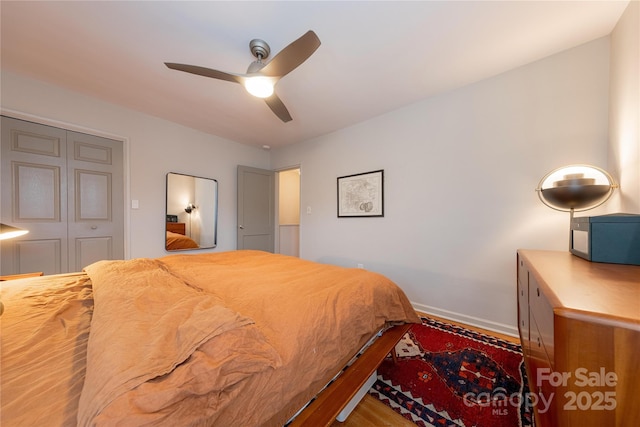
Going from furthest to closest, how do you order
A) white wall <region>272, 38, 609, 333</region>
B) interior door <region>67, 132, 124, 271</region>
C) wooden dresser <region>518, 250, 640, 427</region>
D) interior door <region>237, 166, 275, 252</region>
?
interior door <region>237, 166, 275, 252</region>
interior door <region>67, 132, 124, 271</region>
white wall <region>272, 38, 609, 333</region>
wooden dresser <region>518, 250, 640, 427</region>

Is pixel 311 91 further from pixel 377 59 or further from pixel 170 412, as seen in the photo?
pixel 170 412

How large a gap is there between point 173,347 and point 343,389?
29.5 inches

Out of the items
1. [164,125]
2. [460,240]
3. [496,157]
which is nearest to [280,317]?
[460,240]

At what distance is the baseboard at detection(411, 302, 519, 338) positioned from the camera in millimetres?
1947

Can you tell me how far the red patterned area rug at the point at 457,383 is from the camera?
1.16 meters

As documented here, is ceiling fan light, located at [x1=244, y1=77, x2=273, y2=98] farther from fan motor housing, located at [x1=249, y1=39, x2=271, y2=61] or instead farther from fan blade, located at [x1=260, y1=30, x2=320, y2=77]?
fan motor housing, located at [x1=249, y1=39, x2=271, y2=61]

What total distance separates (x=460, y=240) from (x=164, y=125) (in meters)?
3.89

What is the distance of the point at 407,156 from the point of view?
2576mm

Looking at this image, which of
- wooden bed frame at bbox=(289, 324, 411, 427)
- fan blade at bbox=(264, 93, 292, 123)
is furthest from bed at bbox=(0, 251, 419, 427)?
fan blade at bbox=(264, 93, 292, 123)

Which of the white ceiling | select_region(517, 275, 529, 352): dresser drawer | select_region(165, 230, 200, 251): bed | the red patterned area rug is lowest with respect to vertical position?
the red patterned area rug

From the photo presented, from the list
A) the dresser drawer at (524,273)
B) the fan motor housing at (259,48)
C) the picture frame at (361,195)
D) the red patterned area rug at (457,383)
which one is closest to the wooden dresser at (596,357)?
the dresser drawer at (524,273)

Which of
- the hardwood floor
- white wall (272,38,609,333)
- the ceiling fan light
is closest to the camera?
the hardwood floor

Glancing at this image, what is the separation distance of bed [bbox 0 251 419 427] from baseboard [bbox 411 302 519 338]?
1373 mm

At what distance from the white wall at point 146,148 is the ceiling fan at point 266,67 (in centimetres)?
171
